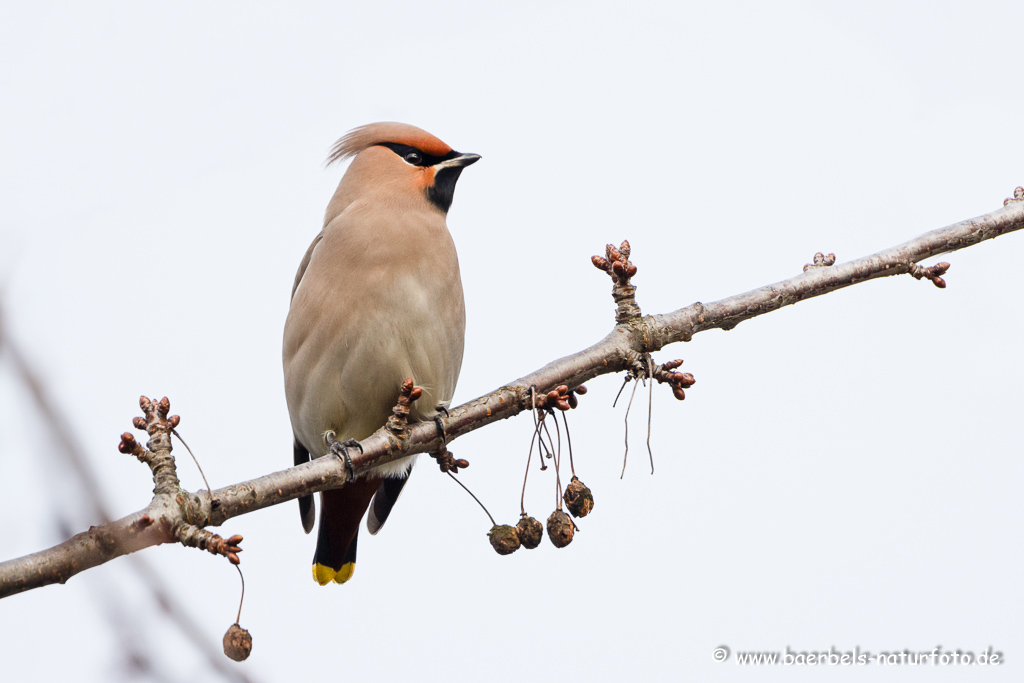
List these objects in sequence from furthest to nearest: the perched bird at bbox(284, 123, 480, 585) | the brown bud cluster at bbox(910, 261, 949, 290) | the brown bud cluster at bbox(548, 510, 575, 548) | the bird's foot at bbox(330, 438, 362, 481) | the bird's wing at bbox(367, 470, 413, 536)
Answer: the bird's wing at bbox(367, 470, 413, 536)
the perched bird at bbox(284, 123, 480, 585)
the brown bud cluster at bbox(910, 261, 949, 290)
the bird's foot at bbox(330, 438, 362, 481)
the brown bud cluster at bbox(548, 510, 575, 548)

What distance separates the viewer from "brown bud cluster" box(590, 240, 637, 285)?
3016 mm

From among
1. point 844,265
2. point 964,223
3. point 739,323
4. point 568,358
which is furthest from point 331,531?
point 964,223

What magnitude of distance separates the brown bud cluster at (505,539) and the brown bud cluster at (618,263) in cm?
84

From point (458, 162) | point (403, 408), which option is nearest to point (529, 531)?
point (403, 408)

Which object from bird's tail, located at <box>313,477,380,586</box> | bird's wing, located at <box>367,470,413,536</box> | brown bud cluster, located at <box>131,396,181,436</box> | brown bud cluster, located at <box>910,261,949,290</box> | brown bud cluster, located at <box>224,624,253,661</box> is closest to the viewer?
brown bud cluster, located at <box>224,624,253,661</box>

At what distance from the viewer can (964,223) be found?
305 centimetres

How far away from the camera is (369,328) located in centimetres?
351

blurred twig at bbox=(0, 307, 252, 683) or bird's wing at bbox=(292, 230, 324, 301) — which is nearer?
blurred twig at bbox=(0, 307, 252, 683)

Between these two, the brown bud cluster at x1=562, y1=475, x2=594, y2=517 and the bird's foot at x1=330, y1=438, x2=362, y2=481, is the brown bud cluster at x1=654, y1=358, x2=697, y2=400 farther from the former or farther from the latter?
the bird's foot at x1=330, y1=438, x2=362, y2=481

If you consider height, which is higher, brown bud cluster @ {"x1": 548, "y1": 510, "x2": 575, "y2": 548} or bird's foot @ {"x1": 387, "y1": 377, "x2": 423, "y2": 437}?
bird's foot @ {"x1": 387, "y1": 377, "x2": 423, "y2": 437}

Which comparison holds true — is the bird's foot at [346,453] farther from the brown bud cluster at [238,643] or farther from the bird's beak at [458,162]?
the bird's beak at [458,162]

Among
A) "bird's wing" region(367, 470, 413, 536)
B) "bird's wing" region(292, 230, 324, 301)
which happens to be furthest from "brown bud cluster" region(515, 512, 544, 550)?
"bird's wing" region(292, 230, 324, 301)

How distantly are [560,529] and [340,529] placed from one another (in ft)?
5.39

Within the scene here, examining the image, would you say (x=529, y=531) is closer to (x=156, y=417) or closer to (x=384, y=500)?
(x=156, y=417)
